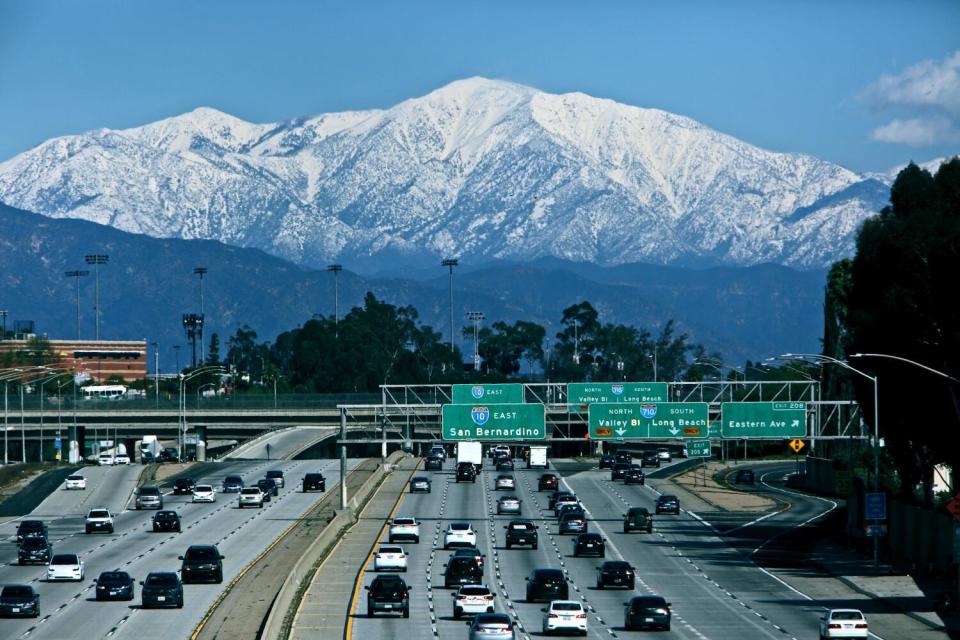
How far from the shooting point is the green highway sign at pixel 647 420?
400ft

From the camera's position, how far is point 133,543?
324 ft

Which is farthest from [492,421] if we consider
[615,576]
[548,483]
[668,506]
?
[615,576]

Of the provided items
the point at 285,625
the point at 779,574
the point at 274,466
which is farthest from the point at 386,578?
the point at 274,466

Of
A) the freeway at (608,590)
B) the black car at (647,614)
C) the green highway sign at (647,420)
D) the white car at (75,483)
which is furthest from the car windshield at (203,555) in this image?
the white car at (75,483)

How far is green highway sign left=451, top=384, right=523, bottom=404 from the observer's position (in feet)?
422

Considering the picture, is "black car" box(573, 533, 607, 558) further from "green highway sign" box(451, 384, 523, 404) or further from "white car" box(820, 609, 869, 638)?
"green highway sign" box(451, 384, 523, 404)

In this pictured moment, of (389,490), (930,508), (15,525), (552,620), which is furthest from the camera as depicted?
(389,490)

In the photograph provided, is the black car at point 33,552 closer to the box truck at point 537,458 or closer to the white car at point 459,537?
the white car at point 459,537

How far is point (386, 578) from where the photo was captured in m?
68.9

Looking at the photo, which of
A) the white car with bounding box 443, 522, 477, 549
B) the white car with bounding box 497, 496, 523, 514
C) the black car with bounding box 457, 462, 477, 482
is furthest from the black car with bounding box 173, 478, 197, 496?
the white car with bounding box 443, 522, 477, 549

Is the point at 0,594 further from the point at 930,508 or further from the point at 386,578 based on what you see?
the point at 930,508

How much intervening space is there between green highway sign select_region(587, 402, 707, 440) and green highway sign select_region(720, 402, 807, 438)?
1.63m

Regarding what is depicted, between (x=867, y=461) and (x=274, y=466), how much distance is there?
62.9 metres

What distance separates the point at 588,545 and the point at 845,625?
3244cm
